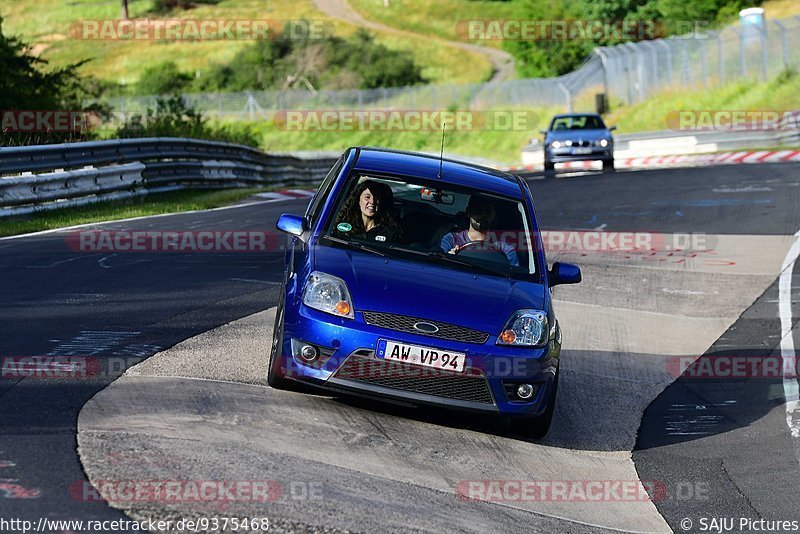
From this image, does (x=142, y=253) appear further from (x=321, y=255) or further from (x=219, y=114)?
(x=219, y=114)

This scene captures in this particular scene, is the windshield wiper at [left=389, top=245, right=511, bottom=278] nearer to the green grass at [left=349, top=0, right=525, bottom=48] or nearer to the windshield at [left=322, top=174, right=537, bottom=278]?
the windshield at [left=322, top=174, right=537, bottom=278]

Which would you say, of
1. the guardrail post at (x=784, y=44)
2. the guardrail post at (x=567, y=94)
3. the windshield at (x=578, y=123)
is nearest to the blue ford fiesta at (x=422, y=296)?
the windshield at (x=578, y=123)

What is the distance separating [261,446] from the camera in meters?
6.21

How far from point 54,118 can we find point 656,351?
16528mm

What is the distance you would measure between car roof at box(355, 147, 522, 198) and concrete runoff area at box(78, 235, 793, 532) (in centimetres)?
152

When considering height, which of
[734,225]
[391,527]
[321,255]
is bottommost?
[734,225]

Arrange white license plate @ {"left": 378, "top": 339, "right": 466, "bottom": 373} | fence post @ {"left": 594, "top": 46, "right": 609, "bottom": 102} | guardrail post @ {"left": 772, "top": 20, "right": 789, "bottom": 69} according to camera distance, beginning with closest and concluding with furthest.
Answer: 1. white license plate @ {"left": 378, "top": 339, "right": 466, "bottom": 373}
2. guardrail post @ {"left": 772, "top": 20, "right": 789, "bottom": 69}
3. fence post @ {"left": 594, "top": 46, "right": 609, "bottom": 102}

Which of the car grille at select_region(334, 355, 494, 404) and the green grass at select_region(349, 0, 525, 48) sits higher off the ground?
the car grille at select_region(334, 355, 494, 404)

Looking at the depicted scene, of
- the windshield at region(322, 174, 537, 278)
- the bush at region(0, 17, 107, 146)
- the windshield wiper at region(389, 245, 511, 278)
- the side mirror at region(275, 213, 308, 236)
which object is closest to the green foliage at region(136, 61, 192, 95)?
the bush at region(0, 17, 107, 146)

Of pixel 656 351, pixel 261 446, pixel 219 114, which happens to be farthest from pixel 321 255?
pixel 219 114

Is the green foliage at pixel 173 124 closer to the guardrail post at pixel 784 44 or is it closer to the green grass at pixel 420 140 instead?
the guardrail post at pixel 784 44

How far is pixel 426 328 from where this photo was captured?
6.92m

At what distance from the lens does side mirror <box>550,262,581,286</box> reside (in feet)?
26.7

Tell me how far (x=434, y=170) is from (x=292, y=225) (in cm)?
106
